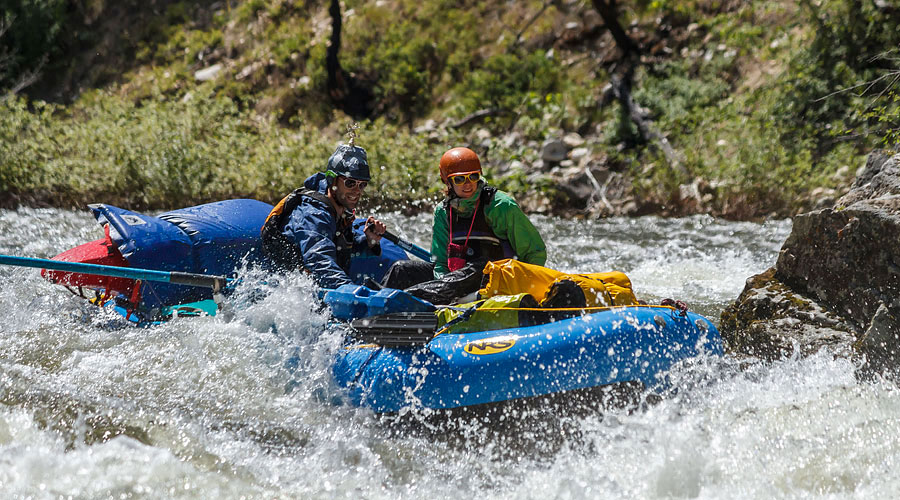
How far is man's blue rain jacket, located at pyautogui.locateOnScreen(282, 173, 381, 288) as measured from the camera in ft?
13.0

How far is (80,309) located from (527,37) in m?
11.0

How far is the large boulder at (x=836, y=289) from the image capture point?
3.62m

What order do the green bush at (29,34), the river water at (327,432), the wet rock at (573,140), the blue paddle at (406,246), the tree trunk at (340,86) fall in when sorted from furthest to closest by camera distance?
1. the green bush at (29,34)
2. the tree trunk at (340,86)
3. the wet rock at (573,140)
4. the blue paddle at (406,246)
5. the river water at (327,432)

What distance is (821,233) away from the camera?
4047 mm

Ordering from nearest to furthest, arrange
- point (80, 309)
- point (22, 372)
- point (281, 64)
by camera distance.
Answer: point (22, 372) < point (80, 309) < point (281, 64)

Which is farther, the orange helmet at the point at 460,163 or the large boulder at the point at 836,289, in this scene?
the orange helmet at the point at 460,163

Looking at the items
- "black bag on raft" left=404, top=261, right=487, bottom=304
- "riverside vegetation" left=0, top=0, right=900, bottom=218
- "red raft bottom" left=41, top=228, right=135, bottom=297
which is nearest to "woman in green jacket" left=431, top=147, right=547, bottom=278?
"black bag on raft" left=404, top=261, right=487, bottom=304

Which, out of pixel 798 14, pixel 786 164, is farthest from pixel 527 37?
pixel 786 164

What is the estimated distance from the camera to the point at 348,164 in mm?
4324

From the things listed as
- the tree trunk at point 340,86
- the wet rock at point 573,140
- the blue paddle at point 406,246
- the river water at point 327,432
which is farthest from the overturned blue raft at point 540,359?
the tree trunk at point 340,86

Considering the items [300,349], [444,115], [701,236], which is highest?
[444,115]

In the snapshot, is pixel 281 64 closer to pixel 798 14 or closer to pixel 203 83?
pixel 203 83

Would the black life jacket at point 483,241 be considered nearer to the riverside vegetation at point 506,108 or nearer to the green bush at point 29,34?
the riverside vegetation at point 506,108

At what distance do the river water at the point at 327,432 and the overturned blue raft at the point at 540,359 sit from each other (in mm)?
146
